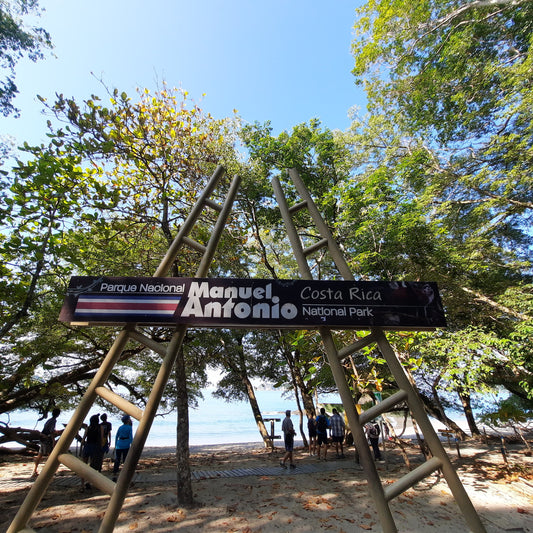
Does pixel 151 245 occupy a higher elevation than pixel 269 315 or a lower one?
higher

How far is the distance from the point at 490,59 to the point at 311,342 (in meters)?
12.7

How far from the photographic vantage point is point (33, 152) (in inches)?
227

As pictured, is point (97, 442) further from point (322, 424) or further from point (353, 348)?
point (353, 348)

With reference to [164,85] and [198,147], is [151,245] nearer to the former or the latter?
[198,147]

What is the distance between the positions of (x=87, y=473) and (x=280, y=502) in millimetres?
5140

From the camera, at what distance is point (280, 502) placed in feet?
19.9

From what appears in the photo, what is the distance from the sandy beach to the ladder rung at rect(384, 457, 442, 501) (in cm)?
377

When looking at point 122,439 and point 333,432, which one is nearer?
point 122,439

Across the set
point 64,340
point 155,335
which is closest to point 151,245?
point 155,335

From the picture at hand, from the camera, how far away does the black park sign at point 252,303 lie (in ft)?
9.37

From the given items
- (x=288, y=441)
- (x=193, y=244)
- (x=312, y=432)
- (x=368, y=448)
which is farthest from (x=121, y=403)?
(x=312, y=432)

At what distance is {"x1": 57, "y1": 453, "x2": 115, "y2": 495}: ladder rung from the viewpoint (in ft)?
7.75

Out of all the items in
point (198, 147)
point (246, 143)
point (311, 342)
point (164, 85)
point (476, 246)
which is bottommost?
point (311, 342)

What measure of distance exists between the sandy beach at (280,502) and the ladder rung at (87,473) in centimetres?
351
